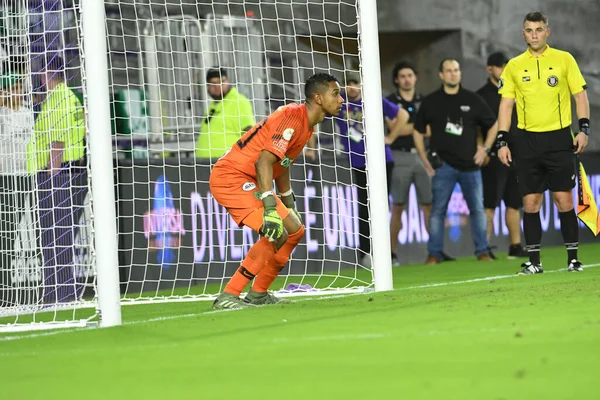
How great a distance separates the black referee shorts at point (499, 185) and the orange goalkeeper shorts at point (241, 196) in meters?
6.51

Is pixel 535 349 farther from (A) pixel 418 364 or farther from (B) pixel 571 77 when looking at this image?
(B) pixel 571 77

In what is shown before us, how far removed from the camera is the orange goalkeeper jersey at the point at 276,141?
7633 millimetres

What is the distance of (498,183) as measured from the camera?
47.1 ft

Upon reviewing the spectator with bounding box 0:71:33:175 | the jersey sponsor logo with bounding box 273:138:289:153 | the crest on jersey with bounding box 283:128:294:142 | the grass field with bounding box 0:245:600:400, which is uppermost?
the spectator with bounding box 0:71:33:175

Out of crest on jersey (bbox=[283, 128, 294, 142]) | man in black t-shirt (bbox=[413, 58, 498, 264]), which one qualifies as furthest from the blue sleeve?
crest on jersey (bbox=[283, 128, 294, 142])

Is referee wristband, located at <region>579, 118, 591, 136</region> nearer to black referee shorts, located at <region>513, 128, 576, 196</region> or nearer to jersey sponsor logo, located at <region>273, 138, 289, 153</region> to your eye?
black referee shorts, located at <region>513, 128, 576, 196</region>

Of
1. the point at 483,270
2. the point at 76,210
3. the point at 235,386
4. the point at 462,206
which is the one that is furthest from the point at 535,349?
the point at 462,206

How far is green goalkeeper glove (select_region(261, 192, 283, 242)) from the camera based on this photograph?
24.8 ft

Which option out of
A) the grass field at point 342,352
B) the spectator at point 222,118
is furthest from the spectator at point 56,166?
the spectator at point 222,118

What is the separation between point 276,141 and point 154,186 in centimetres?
422

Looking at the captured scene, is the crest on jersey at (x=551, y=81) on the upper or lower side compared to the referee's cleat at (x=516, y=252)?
upper

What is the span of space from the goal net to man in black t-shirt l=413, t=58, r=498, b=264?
1.00 meters

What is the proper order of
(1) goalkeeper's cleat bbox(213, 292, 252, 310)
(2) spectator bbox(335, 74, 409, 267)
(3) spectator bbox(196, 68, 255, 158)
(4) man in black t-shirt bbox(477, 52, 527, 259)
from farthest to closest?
1. (4) man in black t-shirt bbox(477, 52, 527, 259)
2. (2) spectator bbox(335, 74, 409, 267)
3. (3) spectator bbox(196, 68, 255, 158)
4. (1) goalkeeper's cleat bbox(213, 292, 252, 310)

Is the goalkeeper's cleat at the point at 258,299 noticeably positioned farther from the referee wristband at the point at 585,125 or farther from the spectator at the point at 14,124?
the referee wristband at the point at 585,125
